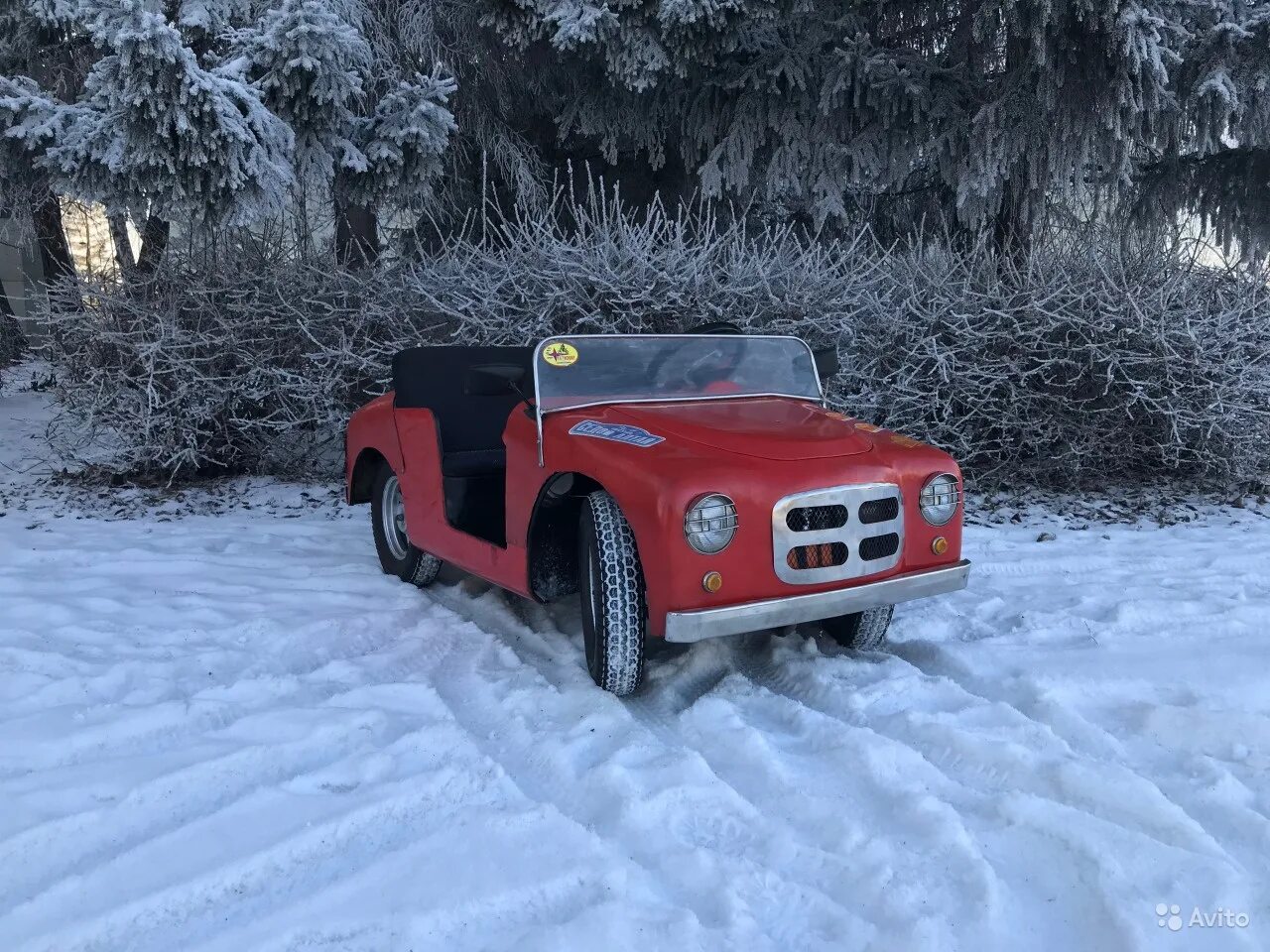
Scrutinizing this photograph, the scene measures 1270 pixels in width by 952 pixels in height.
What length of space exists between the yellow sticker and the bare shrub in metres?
2.93

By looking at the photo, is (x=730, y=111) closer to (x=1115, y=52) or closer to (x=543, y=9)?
(x=543, y=9)

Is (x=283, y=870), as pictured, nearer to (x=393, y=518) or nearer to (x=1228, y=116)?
(x=393, y=518)

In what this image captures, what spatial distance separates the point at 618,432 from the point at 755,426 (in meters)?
0.56

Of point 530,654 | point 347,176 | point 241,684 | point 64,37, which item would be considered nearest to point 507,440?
point 530,654

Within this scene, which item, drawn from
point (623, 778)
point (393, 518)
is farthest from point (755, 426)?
point (393, 518)

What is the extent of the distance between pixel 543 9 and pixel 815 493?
19.1ft

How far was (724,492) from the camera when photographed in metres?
3.19

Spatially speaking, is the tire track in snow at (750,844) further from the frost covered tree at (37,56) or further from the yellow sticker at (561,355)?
the frost covered tree at (37,56)

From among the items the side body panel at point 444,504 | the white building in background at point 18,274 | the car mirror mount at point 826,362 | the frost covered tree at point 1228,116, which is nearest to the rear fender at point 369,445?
the side body panel at point 444,504

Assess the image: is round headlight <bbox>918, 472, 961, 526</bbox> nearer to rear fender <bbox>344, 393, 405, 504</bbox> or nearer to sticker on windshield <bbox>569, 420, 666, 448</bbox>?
sticker on windshield <bbox>569, 420, 666, 448</bbox>

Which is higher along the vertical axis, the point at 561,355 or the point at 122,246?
the point at 122,246

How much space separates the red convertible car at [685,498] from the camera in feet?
10.5

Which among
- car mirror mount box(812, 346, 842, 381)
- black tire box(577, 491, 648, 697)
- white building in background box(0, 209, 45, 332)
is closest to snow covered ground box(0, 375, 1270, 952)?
black tire box(577, 491, 648, 697)

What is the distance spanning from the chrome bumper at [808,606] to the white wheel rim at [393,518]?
8.65ft
